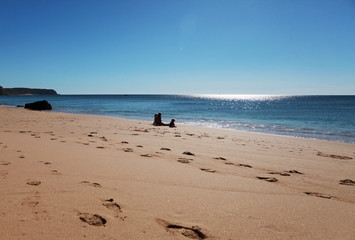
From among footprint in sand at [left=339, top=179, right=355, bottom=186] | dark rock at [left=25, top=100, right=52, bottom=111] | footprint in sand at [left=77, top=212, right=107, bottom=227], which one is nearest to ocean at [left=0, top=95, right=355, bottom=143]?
dark rock at [left=25, top=100, right=52, bottom=111]

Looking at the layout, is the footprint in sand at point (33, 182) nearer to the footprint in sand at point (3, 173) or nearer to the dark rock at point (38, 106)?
the footprint in sand at point (3, 173)

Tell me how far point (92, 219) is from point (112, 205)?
334mm

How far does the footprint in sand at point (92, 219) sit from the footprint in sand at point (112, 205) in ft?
0.57

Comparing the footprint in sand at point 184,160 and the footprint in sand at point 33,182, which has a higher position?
the footprint in sand at point 33,182

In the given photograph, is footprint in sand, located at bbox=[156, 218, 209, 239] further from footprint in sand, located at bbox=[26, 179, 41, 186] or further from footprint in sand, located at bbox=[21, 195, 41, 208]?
footprint in sand, located at bbox=[26, 179, 41, 186]

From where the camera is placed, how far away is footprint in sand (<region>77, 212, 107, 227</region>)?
1.99m

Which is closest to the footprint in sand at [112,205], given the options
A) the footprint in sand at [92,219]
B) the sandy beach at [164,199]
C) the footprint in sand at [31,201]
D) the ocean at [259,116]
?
the sandy beach at [164,199]

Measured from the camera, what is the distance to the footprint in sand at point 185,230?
190cm

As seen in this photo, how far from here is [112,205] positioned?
2369 mm

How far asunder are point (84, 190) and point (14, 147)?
342 cm

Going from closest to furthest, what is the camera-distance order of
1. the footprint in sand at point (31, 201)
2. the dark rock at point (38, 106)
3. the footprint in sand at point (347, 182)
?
the footprint in sand at point (31, 201), the footprint in sand at point (347, 182), the dark rock at point (38, 106)

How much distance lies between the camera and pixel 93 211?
2.20 m

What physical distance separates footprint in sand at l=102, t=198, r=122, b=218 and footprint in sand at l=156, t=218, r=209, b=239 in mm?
460

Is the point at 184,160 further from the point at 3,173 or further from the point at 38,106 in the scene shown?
the point at 38,106
